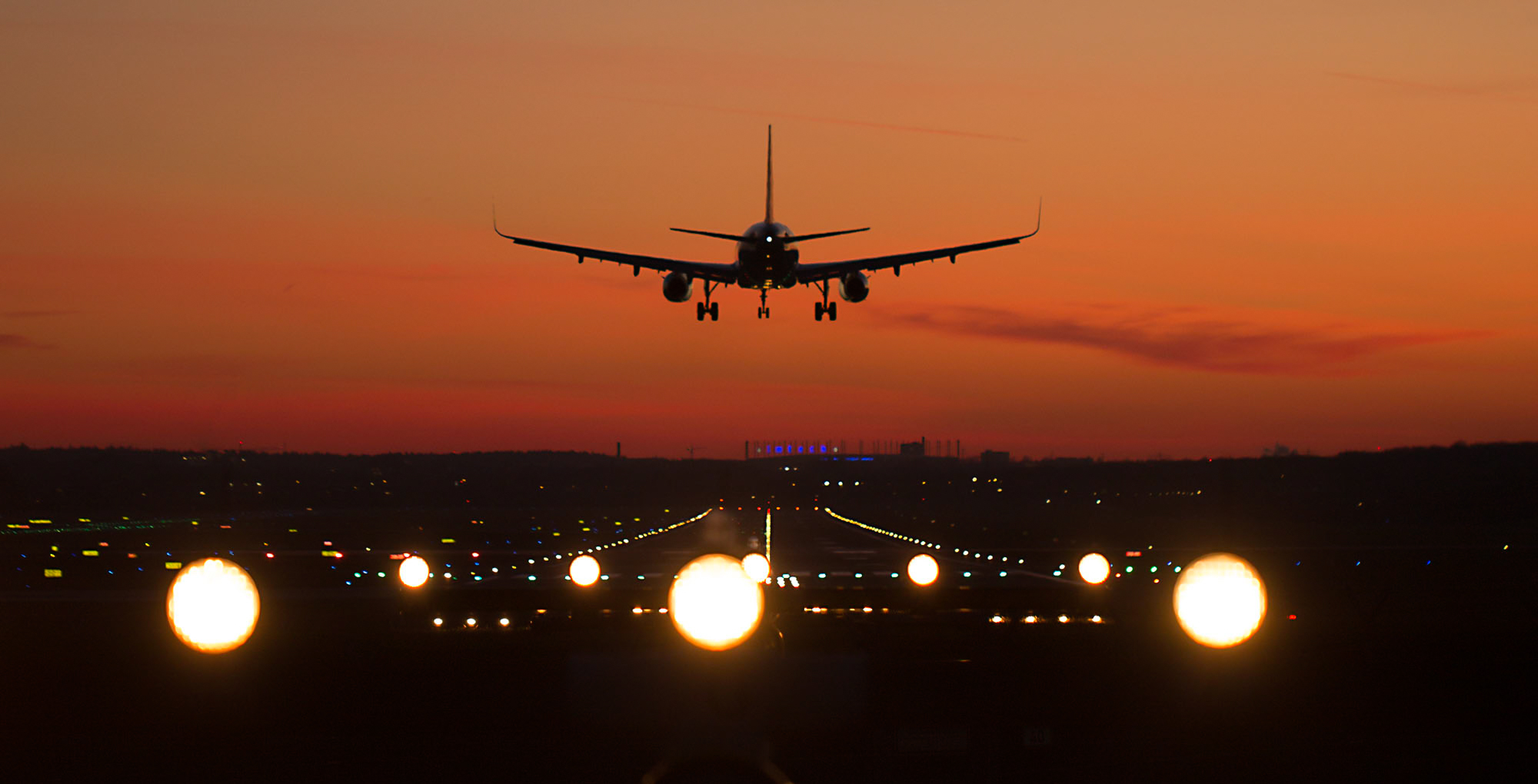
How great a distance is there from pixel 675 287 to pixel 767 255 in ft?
14.5

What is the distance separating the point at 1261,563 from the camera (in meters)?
54.1

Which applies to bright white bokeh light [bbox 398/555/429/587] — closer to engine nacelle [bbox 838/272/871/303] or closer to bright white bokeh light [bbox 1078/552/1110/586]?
bright white bokeh light [bbox 1078/552/1110/586]

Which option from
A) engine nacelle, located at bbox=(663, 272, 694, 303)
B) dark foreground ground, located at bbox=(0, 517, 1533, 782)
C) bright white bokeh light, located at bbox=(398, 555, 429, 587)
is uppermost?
engine nacelle, located at bbox=(663, 272, 694, 303)

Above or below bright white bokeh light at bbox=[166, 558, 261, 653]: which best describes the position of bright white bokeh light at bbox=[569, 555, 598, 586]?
Answer: above

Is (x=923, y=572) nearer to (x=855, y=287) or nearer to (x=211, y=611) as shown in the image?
(x=211, y=611)

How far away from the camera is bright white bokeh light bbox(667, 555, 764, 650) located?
32.5ft

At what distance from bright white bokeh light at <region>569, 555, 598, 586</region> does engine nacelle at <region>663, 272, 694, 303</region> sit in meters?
31.0

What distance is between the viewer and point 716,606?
993cm

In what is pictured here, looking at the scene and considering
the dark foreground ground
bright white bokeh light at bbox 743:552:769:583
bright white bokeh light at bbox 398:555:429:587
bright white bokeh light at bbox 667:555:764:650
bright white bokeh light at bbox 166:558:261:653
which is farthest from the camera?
bright white bokeh light at bbox 398:555:429:587

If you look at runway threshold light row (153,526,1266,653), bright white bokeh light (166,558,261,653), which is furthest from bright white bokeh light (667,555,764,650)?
bright white bokeh light (166,558,261,653)

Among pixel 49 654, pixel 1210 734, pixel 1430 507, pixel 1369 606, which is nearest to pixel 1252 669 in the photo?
pixel 1210 734

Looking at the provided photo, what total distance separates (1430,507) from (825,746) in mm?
121411

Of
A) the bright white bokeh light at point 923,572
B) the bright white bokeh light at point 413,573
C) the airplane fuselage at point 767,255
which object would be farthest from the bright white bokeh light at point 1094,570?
the airplane fuselage at point 767,255

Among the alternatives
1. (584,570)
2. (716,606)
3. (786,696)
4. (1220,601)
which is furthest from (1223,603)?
(584,570)
